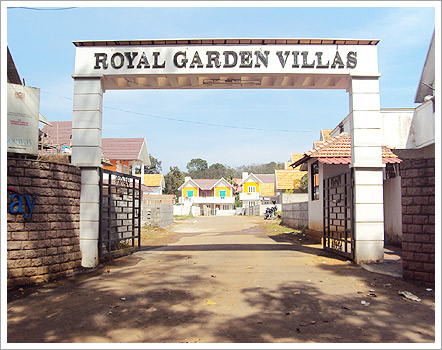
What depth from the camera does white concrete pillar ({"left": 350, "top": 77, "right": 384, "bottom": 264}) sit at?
831cm

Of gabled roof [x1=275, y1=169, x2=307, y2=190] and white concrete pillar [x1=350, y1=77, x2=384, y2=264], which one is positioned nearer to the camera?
white concrete pillar [x1=350, y1=77, x2=384, y2=264]

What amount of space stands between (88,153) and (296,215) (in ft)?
40.9

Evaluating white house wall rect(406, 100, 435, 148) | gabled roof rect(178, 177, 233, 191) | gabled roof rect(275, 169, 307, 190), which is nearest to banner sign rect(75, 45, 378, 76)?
white house wall rect(406, 100, 435, 148)

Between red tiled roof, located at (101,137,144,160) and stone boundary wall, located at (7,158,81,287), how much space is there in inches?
978

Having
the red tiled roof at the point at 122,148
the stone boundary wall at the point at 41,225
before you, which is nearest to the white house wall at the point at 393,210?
the stone boundary wall at the point at 41,225

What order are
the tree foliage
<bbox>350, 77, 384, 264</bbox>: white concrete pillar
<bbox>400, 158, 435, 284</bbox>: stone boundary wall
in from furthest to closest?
the tree foliage
<bbox>350, 77, 384, 264</bbox>: white concrete pillar
<bbox>400, 158, 435, 284</bbox>: stone boundary wall

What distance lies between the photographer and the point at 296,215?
18469mm

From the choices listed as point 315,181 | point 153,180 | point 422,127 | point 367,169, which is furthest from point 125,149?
point 367,169

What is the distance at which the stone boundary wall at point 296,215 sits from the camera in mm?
16500

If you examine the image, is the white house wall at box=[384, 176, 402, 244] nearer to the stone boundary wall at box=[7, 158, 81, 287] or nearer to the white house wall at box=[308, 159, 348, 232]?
the white house wall at box=[308, 159, 348, 232]

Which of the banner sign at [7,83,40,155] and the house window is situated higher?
the banner sign at [7,83,40,155]

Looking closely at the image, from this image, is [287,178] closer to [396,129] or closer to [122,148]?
[122,148]

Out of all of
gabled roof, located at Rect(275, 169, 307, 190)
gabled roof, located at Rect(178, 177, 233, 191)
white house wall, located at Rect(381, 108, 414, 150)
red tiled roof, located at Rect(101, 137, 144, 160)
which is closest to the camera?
white house wall, located at Rect(381, 108, 414, 150)

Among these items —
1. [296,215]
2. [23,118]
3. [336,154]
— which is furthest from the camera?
[296,215]
